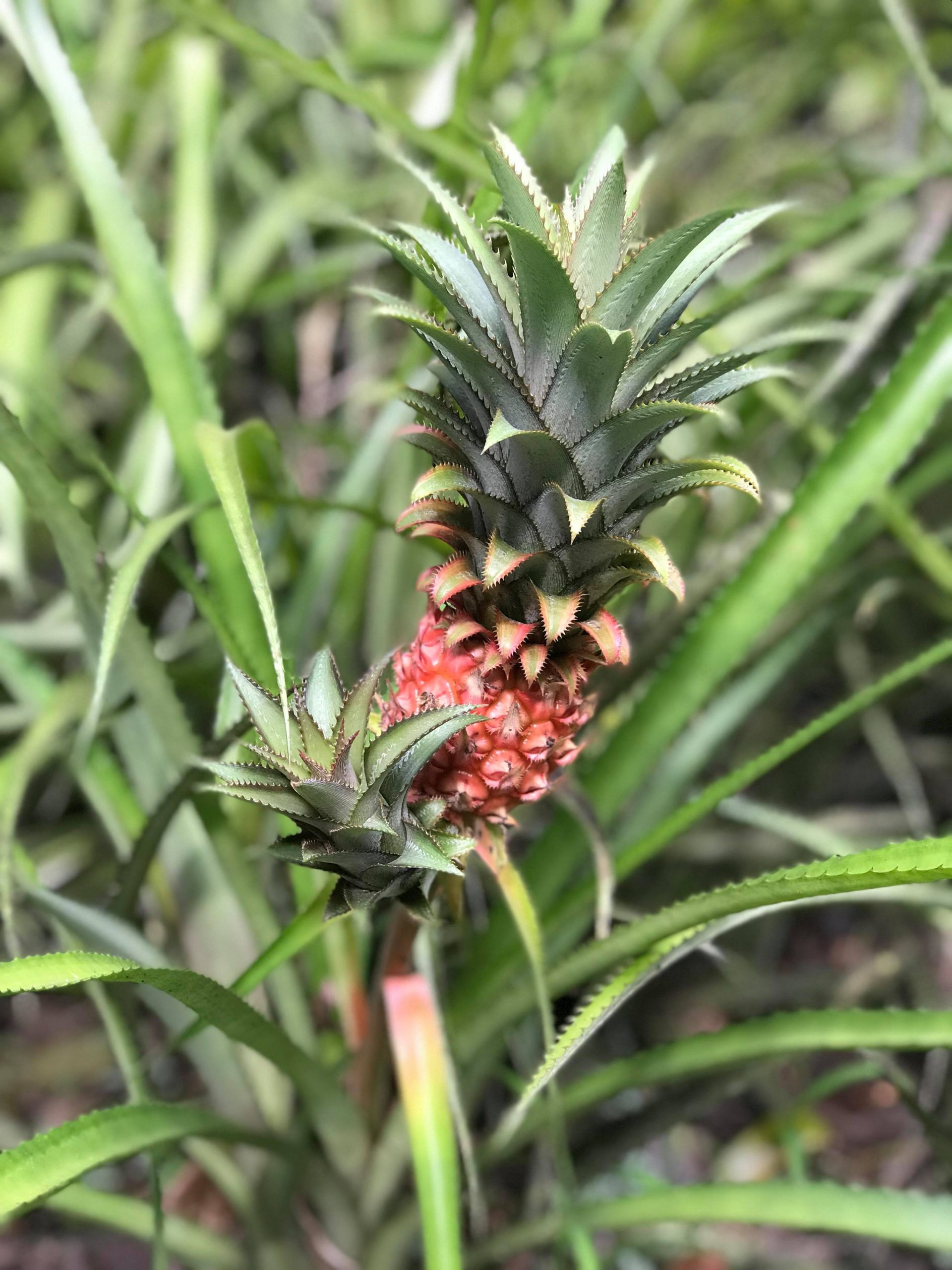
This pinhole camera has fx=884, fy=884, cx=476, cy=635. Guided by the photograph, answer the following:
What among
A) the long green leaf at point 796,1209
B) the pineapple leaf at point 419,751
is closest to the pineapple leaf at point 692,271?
the pineapple leaf at point 419,751

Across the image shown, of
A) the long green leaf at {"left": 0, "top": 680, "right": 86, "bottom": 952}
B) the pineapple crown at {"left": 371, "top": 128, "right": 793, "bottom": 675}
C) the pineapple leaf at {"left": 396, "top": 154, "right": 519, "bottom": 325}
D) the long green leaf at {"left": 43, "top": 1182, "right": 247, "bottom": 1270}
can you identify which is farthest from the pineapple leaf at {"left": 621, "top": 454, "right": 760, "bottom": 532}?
the long green leaf at {"left": 43, "top": 1182, "right": 247, "bottom": 1270}

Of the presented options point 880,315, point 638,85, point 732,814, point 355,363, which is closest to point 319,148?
point 355,363

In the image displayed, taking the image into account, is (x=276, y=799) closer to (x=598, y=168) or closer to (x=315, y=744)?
(x=315, y=744)

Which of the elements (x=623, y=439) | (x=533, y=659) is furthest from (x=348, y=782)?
(x=623, y=439)

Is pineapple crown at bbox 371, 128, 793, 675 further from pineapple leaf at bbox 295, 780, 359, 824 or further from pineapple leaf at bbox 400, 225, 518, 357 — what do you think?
pineapple leaf at bbox 295, 780, 359, 824

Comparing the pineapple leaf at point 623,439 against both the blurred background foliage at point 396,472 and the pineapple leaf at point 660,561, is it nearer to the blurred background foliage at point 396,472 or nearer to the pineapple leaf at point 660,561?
the pineapple leaf at point 660,561

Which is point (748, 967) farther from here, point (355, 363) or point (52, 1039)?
point (355, 363)

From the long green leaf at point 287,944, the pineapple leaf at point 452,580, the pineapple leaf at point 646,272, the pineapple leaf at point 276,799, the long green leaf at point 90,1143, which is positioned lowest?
the long green leaf at point 90,1143
